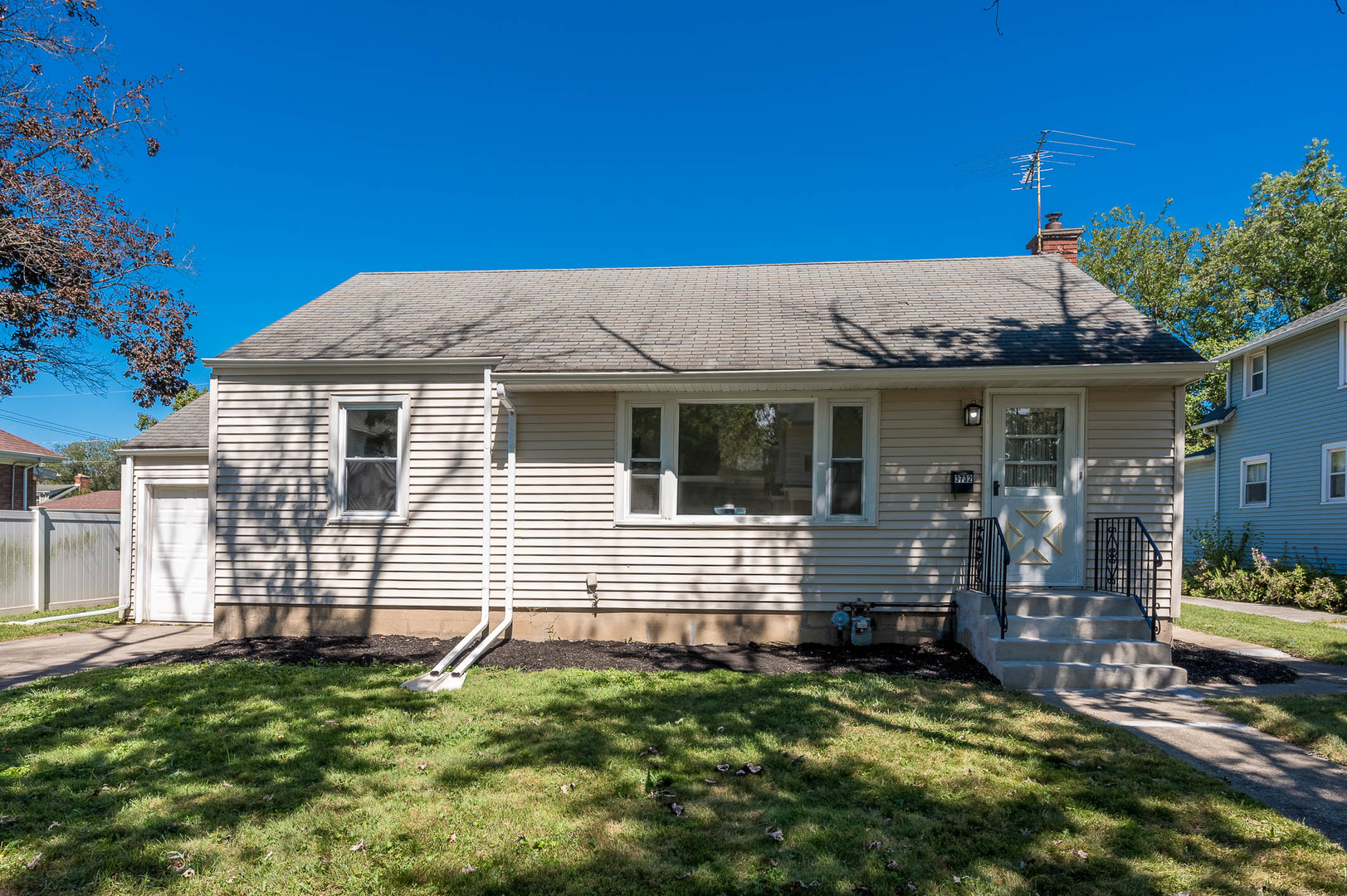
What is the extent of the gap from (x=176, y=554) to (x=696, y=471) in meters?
7.97

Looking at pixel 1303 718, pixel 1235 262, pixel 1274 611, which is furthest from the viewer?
pixel 1235 262

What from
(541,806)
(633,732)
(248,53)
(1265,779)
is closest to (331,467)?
(633,732)

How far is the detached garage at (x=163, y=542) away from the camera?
10.1m

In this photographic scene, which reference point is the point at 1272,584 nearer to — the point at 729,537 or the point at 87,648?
the point at 729,537

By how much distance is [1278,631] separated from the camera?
9148 mm

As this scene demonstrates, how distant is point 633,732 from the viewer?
4676 millimetres

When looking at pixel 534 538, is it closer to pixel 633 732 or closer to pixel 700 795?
pixel 633 732

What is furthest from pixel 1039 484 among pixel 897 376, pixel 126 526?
pixel 126 526

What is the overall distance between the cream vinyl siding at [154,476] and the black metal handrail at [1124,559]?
11.5 m

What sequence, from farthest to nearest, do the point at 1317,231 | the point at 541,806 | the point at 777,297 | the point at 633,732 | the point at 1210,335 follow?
the point at 1210,335, the point at 1317,231, the point at 777,297, the point at 633,732, the point at 541,806

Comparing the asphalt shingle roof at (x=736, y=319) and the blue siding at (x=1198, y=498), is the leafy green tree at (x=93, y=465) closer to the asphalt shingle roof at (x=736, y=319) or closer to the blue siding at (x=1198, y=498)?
the asphalt shingle roof at (x=736, y=319)

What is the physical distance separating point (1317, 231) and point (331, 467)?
31038 mm

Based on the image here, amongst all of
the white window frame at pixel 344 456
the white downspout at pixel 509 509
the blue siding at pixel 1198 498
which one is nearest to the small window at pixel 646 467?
the white downspout at pixel 509 509

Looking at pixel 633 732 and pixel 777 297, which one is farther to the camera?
pixel 777 297
